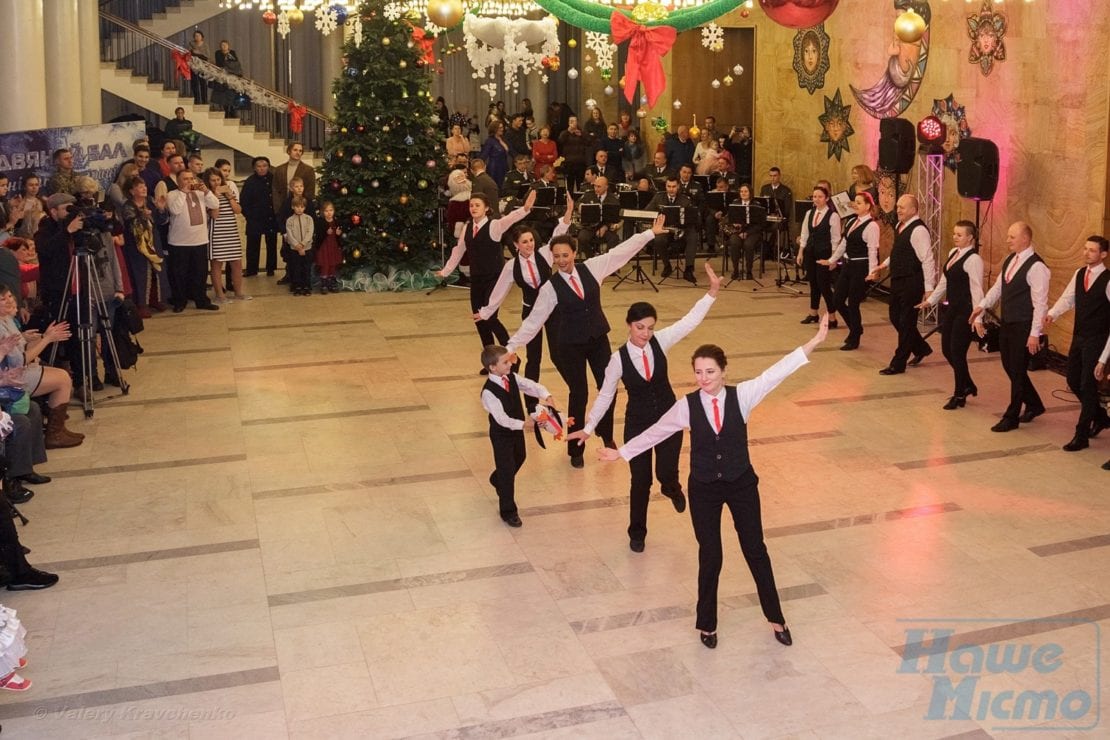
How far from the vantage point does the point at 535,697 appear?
5.88m

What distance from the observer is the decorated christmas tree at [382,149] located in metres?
15.4

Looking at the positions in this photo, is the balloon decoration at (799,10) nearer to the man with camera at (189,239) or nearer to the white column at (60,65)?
the man with camera at (189,239)

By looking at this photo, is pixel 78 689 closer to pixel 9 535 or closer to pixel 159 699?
pixel 159 699

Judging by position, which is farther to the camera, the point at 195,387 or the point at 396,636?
the point at 195,387

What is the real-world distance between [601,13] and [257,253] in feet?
24.1

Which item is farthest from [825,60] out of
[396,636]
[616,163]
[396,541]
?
[396,636]

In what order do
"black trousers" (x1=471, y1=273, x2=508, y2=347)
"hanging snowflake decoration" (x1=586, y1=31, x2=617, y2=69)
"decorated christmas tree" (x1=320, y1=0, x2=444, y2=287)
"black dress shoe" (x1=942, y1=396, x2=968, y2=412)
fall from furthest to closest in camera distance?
"hanging snowflake decoration" (x1=586, y1=31, x2=617, y2=69), "decorated christmas tree" (x1=320, y1=0, x2=444, y2=287), "black trousers" (x1=471, y1=273, x2=508, y2=347), "black dress shoe" (x1=942, y1=396, x2=968, y2=412)

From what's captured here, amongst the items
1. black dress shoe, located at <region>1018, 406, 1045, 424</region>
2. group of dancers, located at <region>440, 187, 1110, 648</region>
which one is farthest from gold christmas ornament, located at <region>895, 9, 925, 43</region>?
black dress shoe, located at <region>1018, 406, 1045, 424</region>

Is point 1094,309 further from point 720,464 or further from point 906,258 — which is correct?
point 720,464

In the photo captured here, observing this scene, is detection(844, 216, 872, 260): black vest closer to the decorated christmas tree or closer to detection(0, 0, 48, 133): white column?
the decorated christmas tree

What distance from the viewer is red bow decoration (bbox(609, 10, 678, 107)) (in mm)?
10945

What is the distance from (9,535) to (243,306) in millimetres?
8289

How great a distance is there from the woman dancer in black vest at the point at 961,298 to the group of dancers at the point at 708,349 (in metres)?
0.01

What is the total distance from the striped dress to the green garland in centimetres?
555
